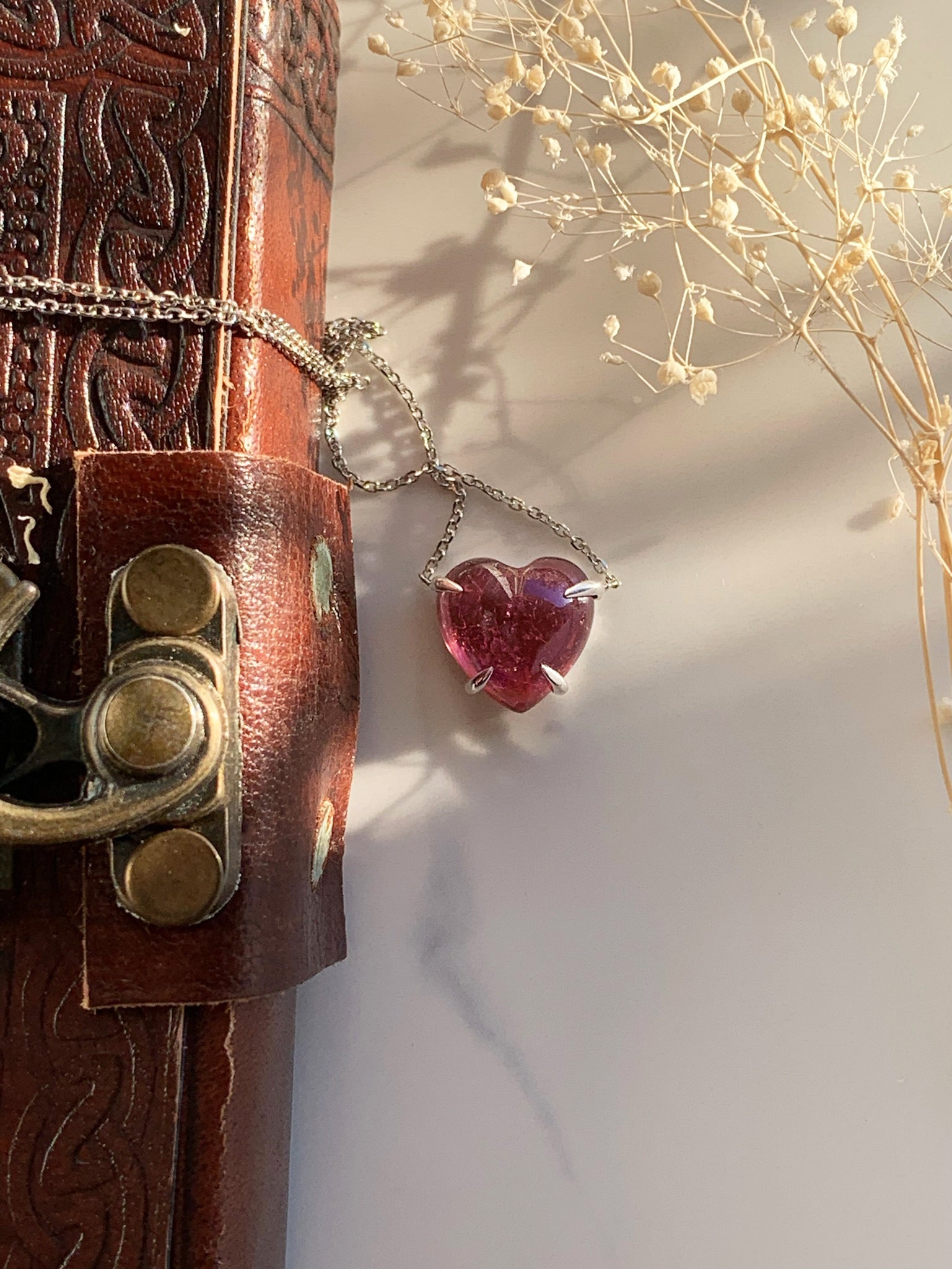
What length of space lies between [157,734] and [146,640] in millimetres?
70

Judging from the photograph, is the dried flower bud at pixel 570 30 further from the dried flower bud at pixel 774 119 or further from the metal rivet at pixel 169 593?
the metal rivet at pixel 169 593

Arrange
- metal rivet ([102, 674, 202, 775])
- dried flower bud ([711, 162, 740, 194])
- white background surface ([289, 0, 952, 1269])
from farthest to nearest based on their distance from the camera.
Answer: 1. white background surface ([289, 0, 952, 1269])
2. dried flower bud ([711, 162, 740, 194])
3. metal rivet ([102, 674, 202, 775])

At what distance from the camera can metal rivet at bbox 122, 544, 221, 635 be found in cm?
66

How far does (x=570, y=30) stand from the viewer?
742 millimetres

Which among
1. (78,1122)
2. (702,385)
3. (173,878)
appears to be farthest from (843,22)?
(78,1122)

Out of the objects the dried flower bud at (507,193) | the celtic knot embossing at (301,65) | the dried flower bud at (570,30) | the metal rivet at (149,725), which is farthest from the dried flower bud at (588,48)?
the metal rivet at (149,725)

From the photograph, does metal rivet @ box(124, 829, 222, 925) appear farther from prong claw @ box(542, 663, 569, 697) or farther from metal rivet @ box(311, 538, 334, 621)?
prong claw @ box(542, 663, 569, 697)

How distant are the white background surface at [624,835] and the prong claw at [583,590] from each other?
61 millimetres

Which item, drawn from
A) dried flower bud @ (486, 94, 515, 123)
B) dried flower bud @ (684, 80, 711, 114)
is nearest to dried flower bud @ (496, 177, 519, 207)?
dried flower bud @ (486, 94, 515, 123)

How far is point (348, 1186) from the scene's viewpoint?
0.84m

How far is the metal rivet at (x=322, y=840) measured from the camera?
76 cm

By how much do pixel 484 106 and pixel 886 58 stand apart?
0.36 metres

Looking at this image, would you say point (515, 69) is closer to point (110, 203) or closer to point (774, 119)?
point (774, 119)

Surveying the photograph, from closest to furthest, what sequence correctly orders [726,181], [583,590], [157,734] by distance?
[157,734]
[726,181]
[583,590]
